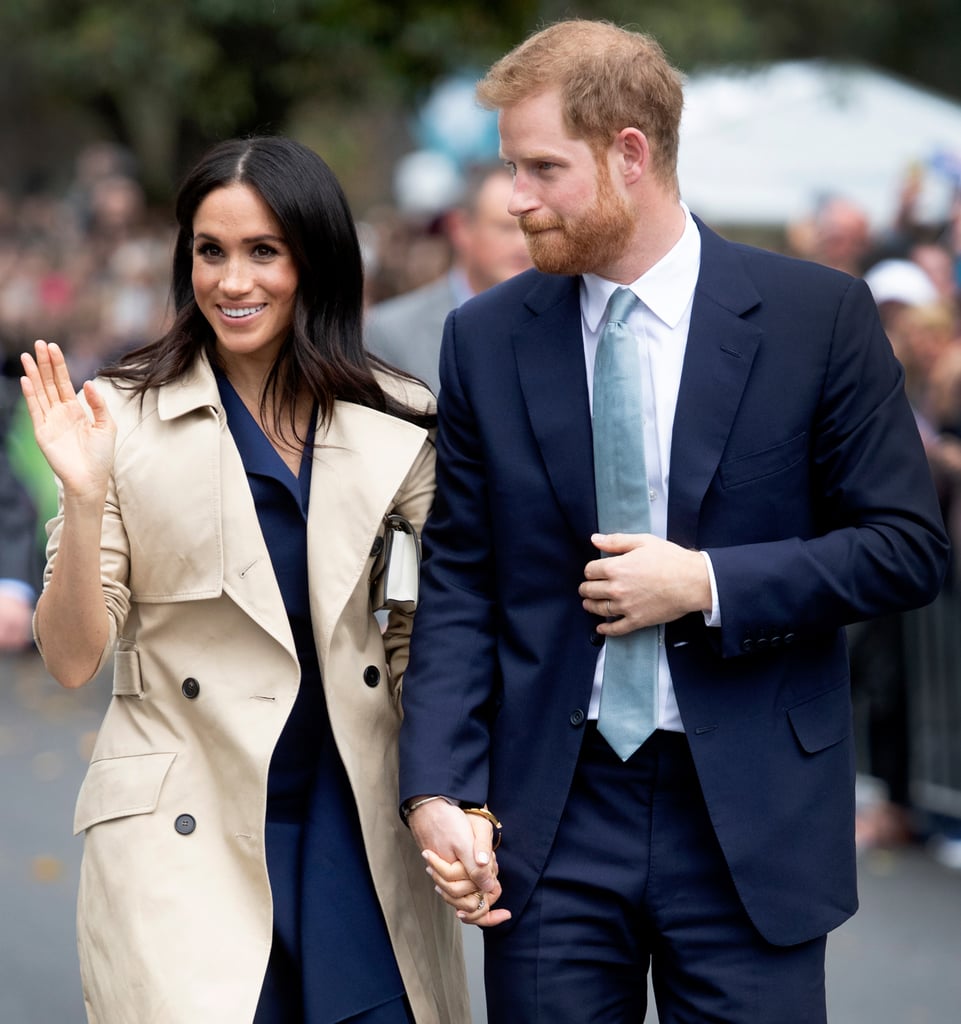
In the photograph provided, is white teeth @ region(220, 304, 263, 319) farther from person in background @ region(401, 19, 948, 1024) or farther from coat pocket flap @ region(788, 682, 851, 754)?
coat pocket flap @ region(788, 682, 851, 754)

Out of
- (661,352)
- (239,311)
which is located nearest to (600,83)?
(661,352)

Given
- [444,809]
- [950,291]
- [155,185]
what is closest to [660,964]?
[444,809]

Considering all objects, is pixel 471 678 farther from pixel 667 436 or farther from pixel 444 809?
pixel 667 436

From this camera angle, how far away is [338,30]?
35.8 ft

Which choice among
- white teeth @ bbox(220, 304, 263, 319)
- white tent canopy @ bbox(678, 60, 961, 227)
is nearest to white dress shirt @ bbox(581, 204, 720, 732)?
white teeth @ bbox(220, 304, 263, 319)

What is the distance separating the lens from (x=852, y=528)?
3.22 metres

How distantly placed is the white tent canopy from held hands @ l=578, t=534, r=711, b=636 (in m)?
11.6

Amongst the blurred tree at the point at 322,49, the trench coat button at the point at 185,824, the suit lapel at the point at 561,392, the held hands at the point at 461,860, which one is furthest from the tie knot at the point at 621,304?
the blurred tree at the point at 322,49

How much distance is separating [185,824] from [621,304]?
1.29 m

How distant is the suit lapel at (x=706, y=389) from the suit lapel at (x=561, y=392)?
6.8 inches

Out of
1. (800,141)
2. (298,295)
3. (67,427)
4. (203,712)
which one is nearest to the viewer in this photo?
(67,427)

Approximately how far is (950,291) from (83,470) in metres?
7.61

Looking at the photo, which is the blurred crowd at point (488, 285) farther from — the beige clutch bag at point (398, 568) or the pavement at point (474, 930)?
the beige clutch bag at point (398, 568)

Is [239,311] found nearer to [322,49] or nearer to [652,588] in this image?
[652,588]
